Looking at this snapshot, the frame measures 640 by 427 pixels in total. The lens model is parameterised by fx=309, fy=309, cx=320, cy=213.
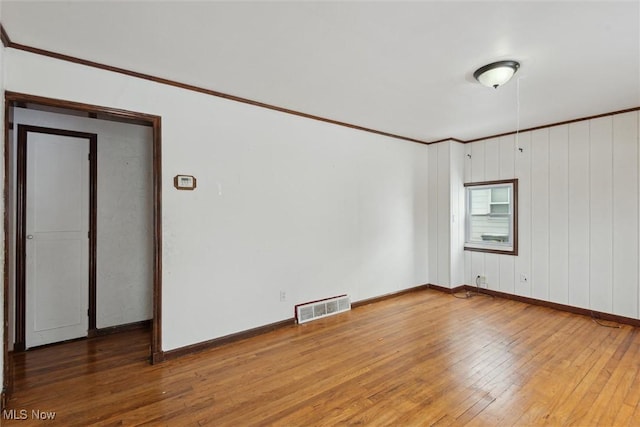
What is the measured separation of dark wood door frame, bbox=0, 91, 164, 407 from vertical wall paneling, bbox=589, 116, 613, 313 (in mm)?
5251

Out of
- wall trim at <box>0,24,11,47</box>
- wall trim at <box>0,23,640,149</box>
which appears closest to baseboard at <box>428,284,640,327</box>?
wall trim at <box>0,23,640,149</box>

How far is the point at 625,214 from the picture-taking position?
12.6 feet

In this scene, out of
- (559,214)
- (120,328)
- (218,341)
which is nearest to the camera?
(218,341)

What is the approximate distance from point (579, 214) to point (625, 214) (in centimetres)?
45

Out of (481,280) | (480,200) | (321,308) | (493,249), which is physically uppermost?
(480,200)

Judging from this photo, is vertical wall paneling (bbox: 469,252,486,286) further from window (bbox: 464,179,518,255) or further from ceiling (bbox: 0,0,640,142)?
ceiling (bbox: 0,0,640,142)

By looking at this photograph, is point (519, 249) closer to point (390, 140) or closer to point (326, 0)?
point (390, 140)

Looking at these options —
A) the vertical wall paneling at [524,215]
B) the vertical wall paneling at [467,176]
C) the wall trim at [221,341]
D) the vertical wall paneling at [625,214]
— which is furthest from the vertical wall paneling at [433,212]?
the wall trim at [221,341]

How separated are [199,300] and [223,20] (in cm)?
249

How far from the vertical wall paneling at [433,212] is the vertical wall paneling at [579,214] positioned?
6.11ft

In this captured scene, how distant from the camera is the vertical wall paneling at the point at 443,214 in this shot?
17.4 feet

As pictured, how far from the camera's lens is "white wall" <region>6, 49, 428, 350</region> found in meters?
2.92

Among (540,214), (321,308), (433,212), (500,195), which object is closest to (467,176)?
(500,195)

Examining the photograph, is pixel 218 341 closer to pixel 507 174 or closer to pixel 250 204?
pixel 250 204
